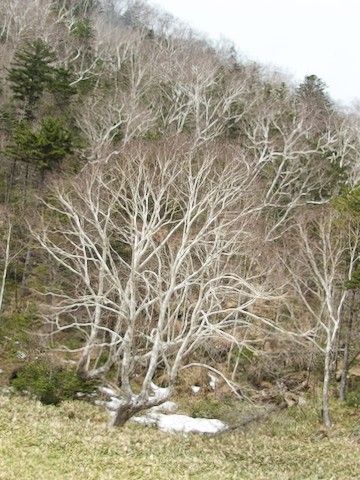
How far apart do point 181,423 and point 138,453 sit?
821 centimetres

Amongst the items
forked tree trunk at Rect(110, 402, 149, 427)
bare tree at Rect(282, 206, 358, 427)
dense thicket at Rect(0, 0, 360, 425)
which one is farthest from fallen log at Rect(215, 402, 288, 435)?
forked tree trunk at Rect(110, 402, 149, 427)

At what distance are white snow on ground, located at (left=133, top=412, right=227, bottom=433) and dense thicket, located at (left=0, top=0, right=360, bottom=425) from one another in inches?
42.4

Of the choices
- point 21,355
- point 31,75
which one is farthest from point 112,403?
point 31,75

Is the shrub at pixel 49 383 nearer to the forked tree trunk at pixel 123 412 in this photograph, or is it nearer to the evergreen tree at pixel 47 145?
the forked tree trunk at pixel 123 412

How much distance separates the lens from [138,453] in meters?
9.03

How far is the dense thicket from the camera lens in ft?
46.3

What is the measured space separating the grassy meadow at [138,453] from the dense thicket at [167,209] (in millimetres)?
1750

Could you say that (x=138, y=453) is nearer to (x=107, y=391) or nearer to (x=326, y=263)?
(x=107, y=391)

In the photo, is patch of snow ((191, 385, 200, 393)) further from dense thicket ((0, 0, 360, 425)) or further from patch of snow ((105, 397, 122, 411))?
patch of snow ((105, 397, 122, 411))

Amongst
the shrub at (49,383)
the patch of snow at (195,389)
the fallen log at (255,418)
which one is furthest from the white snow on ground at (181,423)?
the patch of snow at (195,389)

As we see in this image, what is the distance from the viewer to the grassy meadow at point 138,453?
298 inches

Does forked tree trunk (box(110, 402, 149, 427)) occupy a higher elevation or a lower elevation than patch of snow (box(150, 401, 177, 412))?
higher

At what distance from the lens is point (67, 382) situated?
53.7ft

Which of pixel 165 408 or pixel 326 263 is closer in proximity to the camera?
pixel 326 263
